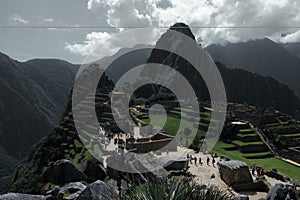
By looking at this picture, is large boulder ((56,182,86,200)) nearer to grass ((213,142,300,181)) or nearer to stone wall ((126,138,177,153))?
stone wall ((126,138,177,153))

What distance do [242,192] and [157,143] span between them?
994cm

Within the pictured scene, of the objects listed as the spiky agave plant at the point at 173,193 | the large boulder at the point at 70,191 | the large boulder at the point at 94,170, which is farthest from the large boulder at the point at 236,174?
the spiky agave plant at the point at 173,193

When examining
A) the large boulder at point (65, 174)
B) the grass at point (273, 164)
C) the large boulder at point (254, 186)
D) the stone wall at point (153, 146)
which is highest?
the stone wall at point (153, 146)

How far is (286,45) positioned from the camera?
638ft

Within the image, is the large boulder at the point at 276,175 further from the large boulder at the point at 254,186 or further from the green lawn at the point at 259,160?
the green lawn at the point at 259,160

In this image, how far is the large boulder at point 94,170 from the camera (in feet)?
51.4

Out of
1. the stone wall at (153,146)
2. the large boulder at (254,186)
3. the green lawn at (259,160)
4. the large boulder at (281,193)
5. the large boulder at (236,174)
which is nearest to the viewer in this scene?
the large boulder at (281,193)

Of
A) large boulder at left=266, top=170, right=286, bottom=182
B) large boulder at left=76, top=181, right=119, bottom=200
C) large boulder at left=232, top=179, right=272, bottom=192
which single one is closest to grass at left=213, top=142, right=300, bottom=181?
large boulder at left=266, top=170, right=286, bottom=182

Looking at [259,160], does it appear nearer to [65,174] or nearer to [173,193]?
[65,174]

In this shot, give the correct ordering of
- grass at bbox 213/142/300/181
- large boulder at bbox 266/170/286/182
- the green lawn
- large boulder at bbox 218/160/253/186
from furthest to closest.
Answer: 1. the green lawn
2. grass at bbox 213/142/300/181
3. large boulder at bbox 266/170/286/182
4. large boulder at bbox 218/160/253/186

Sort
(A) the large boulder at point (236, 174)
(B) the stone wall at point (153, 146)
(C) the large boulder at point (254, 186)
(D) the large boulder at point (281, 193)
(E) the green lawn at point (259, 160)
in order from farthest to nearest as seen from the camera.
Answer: (E) the green lawn at point (259, 160)
(B) the stone wall at point (153, 146)
(A) the large boulder at point (236, 174)
(C) the large boulder at point (254, 186)
(D) the large boulder at point (281, 193)

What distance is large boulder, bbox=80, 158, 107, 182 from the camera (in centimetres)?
1568

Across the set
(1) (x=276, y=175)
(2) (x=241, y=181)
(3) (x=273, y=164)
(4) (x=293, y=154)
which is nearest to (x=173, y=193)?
(2) (x=241, y=181)

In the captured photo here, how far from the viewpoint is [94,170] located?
16.0 meters
